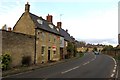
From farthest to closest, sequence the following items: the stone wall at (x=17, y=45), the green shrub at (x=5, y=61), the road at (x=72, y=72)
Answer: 1. the stone wall at (x=17, y=45)
2. the green shrub at (x=5, y=61)
3. the road at (x=72, y=72)

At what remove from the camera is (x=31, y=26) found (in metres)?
39.0

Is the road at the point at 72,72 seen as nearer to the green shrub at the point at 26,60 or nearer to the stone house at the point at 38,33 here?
the green shrub at the point at 26,60

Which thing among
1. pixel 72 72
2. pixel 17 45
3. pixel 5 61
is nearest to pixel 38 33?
pixel 17 45

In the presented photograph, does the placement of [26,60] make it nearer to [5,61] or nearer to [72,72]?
[5,61]

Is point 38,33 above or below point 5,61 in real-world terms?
above

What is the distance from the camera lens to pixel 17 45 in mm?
30359

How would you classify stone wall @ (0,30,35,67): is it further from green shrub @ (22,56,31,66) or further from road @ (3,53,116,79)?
road @ (3,53,116,79)

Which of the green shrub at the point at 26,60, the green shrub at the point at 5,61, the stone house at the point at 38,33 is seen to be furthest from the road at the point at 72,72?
the stone house at the point at 38,33

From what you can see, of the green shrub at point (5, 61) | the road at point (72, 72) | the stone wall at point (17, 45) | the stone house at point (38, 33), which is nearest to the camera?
the road at point (72, 72)

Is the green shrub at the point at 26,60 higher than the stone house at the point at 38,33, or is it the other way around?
the stone house at the point at 38,33

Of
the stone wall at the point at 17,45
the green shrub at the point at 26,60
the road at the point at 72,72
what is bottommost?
the road at the point at 72,72

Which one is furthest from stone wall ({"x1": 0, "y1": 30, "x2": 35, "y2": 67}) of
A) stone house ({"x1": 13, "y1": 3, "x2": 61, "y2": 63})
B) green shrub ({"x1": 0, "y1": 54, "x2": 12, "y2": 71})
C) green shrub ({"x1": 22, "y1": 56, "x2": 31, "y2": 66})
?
stone house ({"x1": 13, "y1": 3, "x2": 61, "y2": 63})

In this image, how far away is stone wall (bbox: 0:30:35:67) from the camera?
1086 inches

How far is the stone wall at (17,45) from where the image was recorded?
90.5 feet
